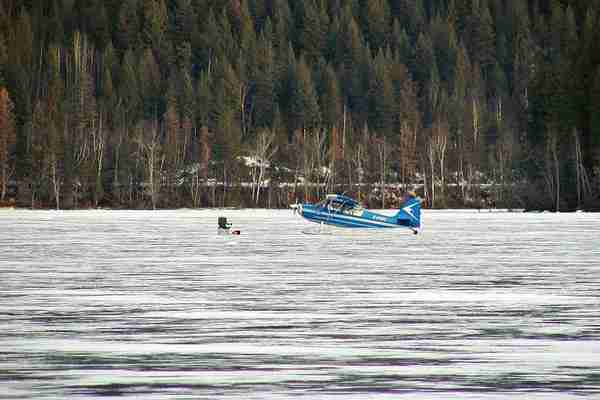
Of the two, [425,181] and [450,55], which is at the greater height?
[450,55]

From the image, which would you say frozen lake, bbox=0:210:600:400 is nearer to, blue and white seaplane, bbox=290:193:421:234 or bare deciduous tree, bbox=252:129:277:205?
blue and white seaplane, bbox=290:193:421:234

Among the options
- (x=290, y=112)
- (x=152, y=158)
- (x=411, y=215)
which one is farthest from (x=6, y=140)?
(x=411, y=215)

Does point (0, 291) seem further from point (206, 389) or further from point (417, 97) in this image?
point (417, 97)

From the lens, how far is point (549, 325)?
16.1 meters

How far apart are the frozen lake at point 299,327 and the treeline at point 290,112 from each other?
75.3 m

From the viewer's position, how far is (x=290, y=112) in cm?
16825

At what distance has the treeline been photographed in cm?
11419

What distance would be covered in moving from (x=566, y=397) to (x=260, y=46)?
164 meters

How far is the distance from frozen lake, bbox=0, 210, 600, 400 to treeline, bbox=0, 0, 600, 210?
75326 mm

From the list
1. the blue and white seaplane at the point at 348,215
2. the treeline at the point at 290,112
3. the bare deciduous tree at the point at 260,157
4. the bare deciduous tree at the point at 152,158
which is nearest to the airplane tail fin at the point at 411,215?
the blue and white seaplane at the point at 348,215

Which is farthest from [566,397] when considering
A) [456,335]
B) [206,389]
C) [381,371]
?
[456,335]

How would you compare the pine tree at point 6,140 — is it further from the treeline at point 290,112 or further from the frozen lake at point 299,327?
the frozen lake at point 299,327

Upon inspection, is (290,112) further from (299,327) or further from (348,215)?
(299,327)

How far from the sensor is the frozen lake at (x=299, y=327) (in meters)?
11.7
